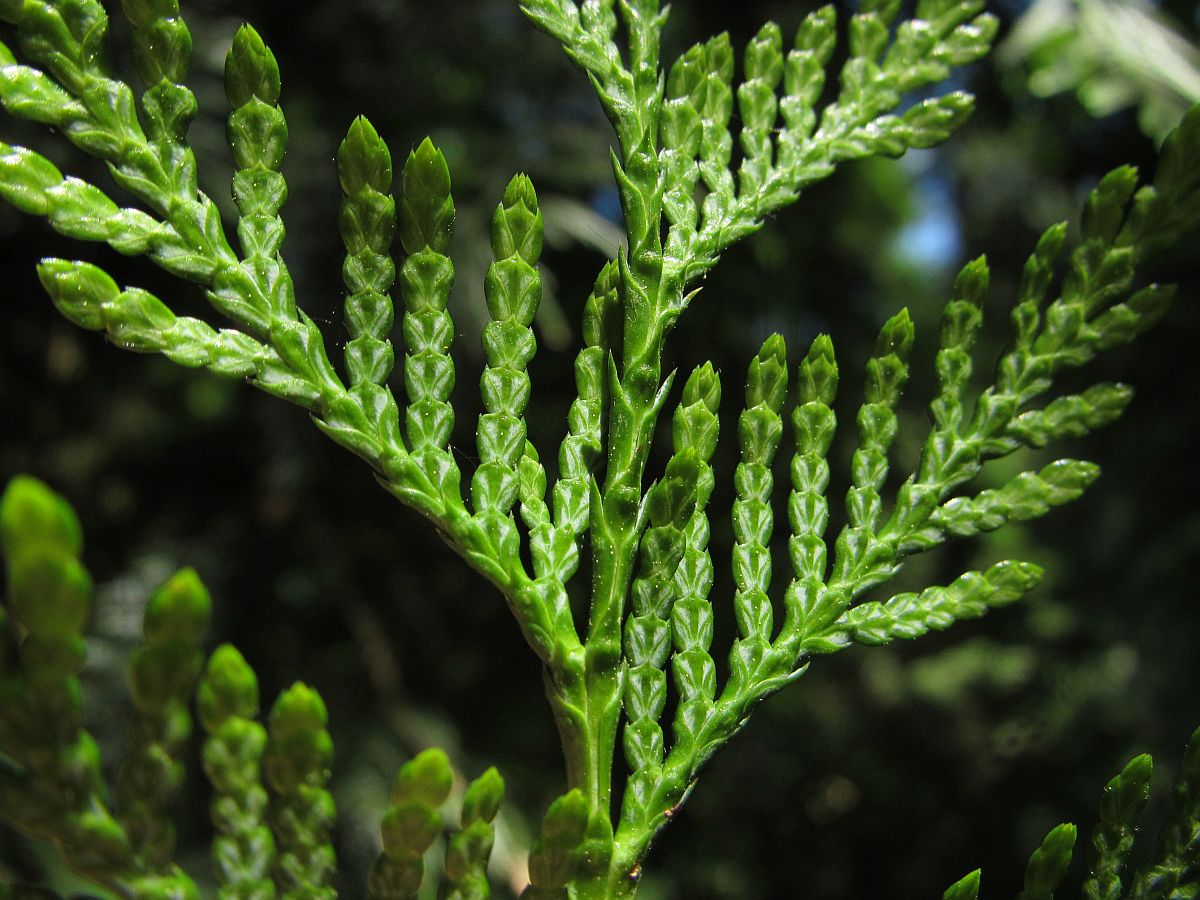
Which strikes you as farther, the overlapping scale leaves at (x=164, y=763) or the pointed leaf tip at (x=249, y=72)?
the pointed leaf tip at (x=249, y=72)

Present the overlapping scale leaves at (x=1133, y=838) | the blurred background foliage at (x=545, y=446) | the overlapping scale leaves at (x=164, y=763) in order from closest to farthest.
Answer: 1. the overlapping scale leaves at (x=164, y=763)
2. the overlapping scale leaves at (x=1133, y=838)
3. the blurred background foliage at (x=545, y=446)

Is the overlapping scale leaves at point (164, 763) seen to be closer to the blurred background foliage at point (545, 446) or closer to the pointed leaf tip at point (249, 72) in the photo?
the pointed leaf tip at point (249, 72)

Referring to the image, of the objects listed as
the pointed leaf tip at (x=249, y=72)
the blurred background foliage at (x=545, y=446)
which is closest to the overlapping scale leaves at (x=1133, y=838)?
the pointed leaf tip at (x=249, y=72)

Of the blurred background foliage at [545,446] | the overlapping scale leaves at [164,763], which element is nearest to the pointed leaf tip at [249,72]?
the overlapping scale leaves at [164,763]

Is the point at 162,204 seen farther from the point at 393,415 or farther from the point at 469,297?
the point at 469,297

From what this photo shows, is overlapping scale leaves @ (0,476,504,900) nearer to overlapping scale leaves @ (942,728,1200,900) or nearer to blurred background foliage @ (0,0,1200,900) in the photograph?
overlapping scale leaves @ (942,728,1200,900)

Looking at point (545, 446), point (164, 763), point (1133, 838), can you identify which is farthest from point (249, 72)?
point (545, 446)

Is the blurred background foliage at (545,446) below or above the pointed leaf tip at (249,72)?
below

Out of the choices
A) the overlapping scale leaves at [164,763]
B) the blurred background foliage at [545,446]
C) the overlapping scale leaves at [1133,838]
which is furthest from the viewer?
the blurred background foliage at [545,446]
